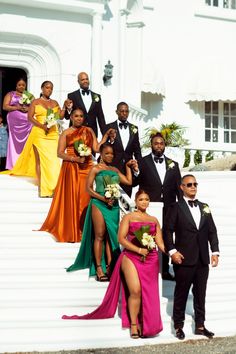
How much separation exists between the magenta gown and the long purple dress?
21.4 ft

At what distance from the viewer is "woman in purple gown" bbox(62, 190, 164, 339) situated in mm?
6844

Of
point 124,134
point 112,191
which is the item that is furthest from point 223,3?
point 112,191

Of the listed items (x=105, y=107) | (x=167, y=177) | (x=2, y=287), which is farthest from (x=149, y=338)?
(x=105, y=107)

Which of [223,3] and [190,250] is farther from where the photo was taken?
[223,3]

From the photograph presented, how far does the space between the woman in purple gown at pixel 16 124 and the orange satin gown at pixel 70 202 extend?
373 cm

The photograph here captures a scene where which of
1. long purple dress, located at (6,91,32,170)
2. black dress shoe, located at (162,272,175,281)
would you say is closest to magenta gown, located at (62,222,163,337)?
black dress shoe, located at (162,272,175,281)

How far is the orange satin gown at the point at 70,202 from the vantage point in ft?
30.1

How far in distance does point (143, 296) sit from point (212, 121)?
49.3 feet

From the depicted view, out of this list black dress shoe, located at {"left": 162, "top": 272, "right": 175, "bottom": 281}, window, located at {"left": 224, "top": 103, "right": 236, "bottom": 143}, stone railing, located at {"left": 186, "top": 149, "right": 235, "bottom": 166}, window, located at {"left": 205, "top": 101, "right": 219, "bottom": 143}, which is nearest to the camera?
black dress shoe, located at {"left": 162, "top": 272, "right": 175, "bottom": 281}

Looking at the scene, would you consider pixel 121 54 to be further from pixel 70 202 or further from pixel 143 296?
pixel 143 296

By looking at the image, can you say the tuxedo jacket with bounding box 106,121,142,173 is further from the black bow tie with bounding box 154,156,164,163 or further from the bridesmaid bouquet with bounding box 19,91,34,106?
the bridesmaid bouquet with bounding box 19,91,34,106

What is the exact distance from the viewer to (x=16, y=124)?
13.1 meters

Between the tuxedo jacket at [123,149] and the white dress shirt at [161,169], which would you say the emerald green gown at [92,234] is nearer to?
the white dress shirt at [161,169]

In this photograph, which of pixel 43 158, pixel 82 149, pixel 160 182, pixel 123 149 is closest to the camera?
pixel 160 182
